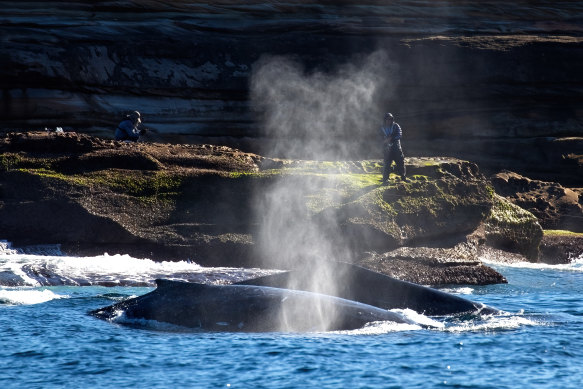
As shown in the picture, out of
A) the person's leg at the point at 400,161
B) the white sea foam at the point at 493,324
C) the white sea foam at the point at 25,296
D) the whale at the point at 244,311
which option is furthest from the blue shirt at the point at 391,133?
the white sea foam at the point at 25,296

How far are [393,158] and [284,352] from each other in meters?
9.79

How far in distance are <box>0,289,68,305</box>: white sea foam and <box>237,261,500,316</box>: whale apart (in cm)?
297

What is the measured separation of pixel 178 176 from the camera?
18.1 m

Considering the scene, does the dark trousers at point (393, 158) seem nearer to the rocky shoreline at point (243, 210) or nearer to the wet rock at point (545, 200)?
the rocky shoreline at point (243, 210)

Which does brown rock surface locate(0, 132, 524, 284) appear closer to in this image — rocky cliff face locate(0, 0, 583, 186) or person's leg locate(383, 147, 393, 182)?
person's leg locate(383, 147, 393, 182)

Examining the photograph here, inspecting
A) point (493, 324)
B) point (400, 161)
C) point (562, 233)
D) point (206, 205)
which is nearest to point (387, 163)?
point (400, 161)

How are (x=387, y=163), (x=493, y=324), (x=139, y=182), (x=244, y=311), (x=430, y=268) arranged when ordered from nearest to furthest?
(x=244, y=311)
(x=493, y=324)
(x=430, y=268)
(x=139, y=182)
(x=387, y=163)

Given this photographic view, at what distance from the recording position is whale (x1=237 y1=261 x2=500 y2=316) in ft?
38.7

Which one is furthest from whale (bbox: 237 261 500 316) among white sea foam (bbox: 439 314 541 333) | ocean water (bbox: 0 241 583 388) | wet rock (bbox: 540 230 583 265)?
wet rock (bbox: 540 230 583 265)

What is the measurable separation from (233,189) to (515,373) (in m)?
9.91

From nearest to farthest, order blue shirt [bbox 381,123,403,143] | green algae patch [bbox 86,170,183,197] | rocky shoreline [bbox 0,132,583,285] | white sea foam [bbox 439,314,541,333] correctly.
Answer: white sea foam [bbox 439,314,541,333] → rocky shoreline [bbox 0,132,583,285] → green algae patch [bbox 86,170,183,197] → blue shirt [bbox 381,123,403,143]

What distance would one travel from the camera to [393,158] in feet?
61.3

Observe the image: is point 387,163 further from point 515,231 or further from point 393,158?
A: point 515,231

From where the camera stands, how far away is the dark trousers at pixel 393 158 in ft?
60.9
